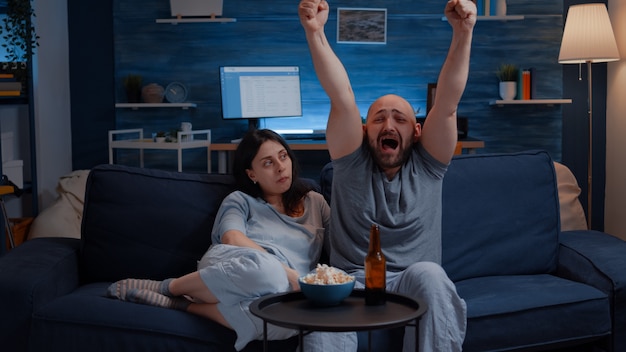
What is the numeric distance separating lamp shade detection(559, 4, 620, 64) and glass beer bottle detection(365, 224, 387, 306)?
125 inches

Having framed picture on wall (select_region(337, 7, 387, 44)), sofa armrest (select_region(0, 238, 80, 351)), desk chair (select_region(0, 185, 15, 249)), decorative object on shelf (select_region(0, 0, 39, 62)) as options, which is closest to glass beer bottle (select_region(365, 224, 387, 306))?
sofa armrest (select_region(0, 238, 80, 351))

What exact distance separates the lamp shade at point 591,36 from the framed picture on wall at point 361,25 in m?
1.30

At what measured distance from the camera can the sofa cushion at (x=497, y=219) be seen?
2953mm

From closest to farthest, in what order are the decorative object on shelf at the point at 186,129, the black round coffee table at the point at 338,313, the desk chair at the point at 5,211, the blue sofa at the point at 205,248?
the black round coffee table at the point at 338,313
the blue sofa at the point at 205,248
the desk chair at the point at 5,211
the decorative object on shelf at the point at 186,129

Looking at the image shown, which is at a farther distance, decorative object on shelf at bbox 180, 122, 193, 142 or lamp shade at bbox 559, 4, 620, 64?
decorative object on shelf at bbox 180, 122, 193, 142

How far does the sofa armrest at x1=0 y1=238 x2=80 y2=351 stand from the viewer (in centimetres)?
243

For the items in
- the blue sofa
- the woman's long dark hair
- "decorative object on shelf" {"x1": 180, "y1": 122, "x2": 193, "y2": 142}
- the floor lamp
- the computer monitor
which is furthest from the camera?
the computer monitor

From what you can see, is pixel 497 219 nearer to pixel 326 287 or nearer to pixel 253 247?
pixel 253 247

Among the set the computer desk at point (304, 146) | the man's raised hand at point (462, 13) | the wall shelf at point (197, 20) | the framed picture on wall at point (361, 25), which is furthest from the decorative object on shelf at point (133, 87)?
the man's raised hand at point (462, 13)

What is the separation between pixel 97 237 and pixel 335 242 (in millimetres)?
868

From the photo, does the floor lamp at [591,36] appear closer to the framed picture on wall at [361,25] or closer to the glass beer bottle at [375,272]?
the framed picture on wall at [361,25]

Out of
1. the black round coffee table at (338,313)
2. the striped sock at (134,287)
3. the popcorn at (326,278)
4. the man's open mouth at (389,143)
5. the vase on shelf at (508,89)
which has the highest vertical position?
the vase on shelf at (508,89)

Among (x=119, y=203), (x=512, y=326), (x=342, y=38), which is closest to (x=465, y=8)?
(x=512, y=326)

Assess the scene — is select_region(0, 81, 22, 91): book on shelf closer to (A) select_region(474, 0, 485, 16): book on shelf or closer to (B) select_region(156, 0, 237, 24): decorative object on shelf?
(B) select_region(156, 0, 237, 24): decorative object on shelf
